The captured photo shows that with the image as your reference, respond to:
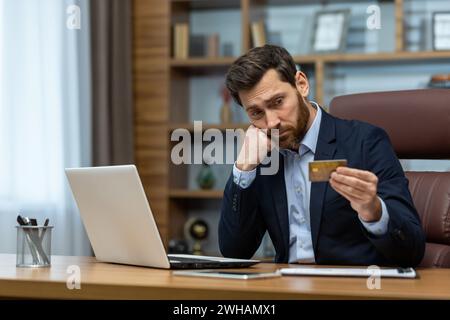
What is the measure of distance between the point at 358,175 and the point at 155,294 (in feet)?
1.58

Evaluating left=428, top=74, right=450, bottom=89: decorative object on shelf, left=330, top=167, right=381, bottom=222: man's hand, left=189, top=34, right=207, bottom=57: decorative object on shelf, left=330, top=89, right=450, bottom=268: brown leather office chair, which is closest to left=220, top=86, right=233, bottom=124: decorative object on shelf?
left=189, top=34, right=207, bottom=57: decorative object on shelf

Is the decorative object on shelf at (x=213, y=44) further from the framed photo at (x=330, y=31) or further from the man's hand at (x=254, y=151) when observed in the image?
the man's hand at (x=254, y=151)

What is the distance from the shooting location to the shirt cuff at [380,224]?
1.75 metres

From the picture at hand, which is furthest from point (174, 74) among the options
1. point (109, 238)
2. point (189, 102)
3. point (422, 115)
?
point (109, 238)

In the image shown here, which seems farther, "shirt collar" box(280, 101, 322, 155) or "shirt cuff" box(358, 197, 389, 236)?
"shirt collar" box(280, 101, 322, 155)

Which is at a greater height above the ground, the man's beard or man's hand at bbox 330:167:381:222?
the man's beard

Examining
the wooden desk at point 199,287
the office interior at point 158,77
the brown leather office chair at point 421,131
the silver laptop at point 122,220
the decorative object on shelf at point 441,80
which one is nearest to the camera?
the wooden desk at point 199,287

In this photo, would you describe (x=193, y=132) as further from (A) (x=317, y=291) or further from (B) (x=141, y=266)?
(A) (x=317, y=291)

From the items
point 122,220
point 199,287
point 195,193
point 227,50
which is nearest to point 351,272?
point 199,287

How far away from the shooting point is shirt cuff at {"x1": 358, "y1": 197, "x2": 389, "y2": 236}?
1746mm

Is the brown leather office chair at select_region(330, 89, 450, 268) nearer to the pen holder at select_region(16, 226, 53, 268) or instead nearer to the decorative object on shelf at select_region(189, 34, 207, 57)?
the pen holder at select_region(16, 226, 53, 268)

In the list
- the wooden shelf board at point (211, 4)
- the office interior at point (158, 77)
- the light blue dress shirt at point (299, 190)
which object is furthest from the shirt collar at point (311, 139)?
the wooden shelf board at point (211, 4)

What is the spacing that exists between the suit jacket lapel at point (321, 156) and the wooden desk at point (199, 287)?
1.26 feet

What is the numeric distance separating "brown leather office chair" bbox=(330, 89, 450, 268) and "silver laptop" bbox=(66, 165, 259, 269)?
0.65 metres
